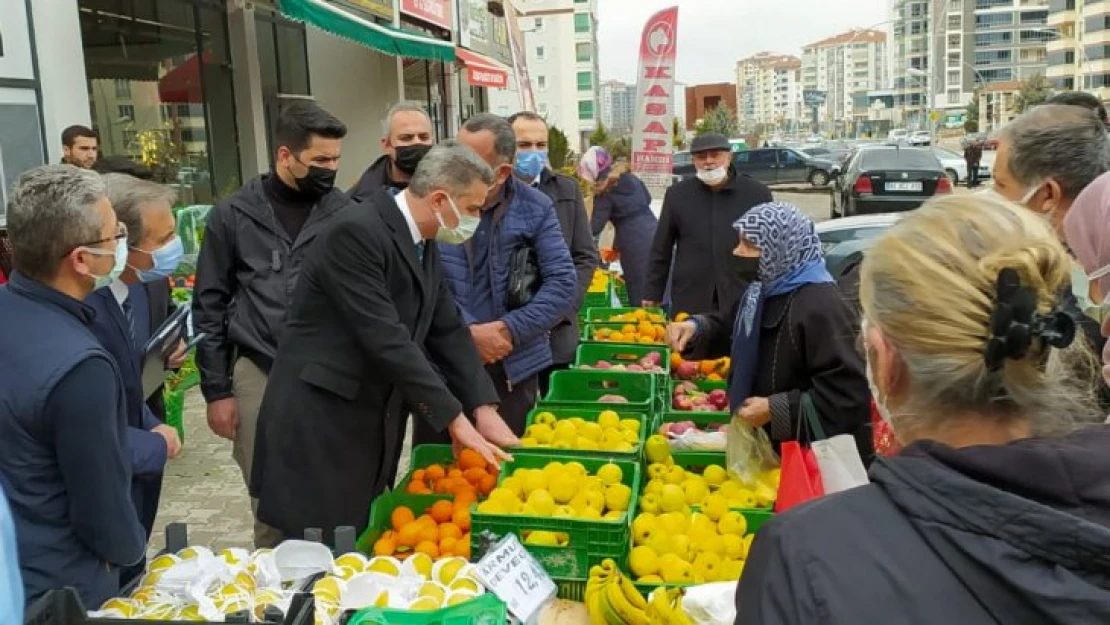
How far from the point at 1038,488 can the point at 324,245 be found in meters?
2.38

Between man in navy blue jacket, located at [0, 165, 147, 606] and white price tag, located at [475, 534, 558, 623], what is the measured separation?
0.90 meters

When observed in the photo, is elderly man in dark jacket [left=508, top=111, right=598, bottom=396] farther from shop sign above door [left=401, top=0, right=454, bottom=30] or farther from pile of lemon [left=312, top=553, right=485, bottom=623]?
shop sign above door [left=401, top=0, right=454, bottom=30]

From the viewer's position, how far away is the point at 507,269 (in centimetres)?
421

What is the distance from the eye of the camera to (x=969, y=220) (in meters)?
1.32

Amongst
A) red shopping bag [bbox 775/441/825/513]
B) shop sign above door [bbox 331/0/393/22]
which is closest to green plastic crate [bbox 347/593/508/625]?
red shopping bag [bbox 775/441/825/513]

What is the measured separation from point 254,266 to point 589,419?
150cm

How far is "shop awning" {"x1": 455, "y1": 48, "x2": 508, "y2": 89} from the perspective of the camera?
59.7ft

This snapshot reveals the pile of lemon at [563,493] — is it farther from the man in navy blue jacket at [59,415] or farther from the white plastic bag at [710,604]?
the man in navy blue jacket at [59,415]

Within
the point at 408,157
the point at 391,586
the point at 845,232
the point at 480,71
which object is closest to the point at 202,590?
the point at 391,586

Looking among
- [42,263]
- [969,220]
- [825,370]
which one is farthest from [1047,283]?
[42,263]

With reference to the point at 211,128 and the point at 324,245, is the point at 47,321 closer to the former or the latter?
the point at 324,245

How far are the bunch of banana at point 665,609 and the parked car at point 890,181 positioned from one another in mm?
17940

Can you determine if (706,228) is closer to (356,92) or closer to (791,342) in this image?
(791,342)

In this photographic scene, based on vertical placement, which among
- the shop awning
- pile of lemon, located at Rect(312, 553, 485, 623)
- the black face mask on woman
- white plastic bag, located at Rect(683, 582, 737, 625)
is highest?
the shop awning
